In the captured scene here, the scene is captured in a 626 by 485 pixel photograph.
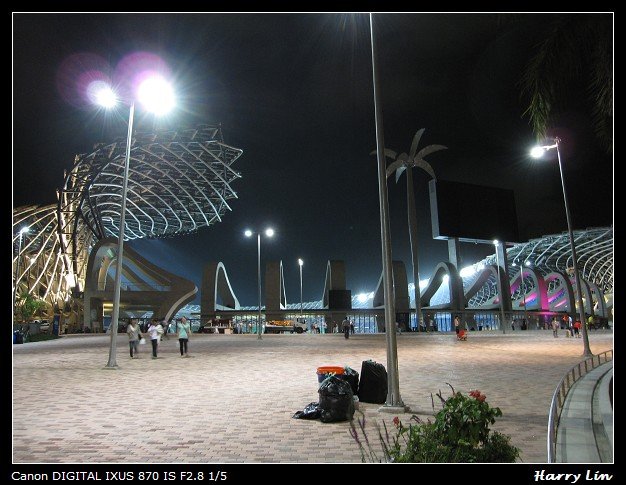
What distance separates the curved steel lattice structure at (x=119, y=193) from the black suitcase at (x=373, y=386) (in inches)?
2098

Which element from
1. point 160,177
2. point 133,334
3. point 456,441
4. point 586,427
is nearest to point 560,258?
point 160,177

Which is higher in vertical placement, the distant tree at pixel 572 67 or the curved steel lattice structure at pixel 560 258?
the curved steel lattice structure at pixel 560 258

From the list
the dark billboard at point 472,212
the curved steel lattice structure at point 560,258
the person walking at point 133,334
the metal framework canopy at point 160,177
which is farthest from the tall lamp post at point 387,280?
the curved steel lattice structure at point 560,258

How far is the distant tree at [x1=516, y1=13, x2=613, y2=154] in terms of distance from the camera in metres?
6.84

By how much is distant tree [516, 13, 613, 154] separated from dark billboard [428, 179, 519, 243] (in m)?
60.4

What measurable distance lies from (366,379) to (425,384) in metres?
2.71

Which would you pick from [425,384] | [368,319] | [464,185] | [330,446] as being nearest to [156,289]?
[368,319]

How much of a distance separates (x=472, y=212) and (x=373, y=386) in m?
65.4

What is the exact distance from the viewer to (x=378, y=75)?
9398 mm

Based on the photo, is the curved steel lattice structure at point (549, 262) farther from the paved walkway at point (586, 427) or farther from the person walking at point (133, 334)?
the paved walkway at point (586, 427)

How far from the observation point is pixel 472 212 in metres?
70.0

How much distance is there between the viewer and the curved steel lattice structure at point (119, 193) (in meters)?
59.8

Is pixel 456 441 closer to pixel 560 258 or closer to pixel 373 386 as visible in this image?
pixel 373 386

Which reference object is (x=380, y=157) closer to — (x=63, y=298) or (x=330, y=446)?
(x=330, y=446)
